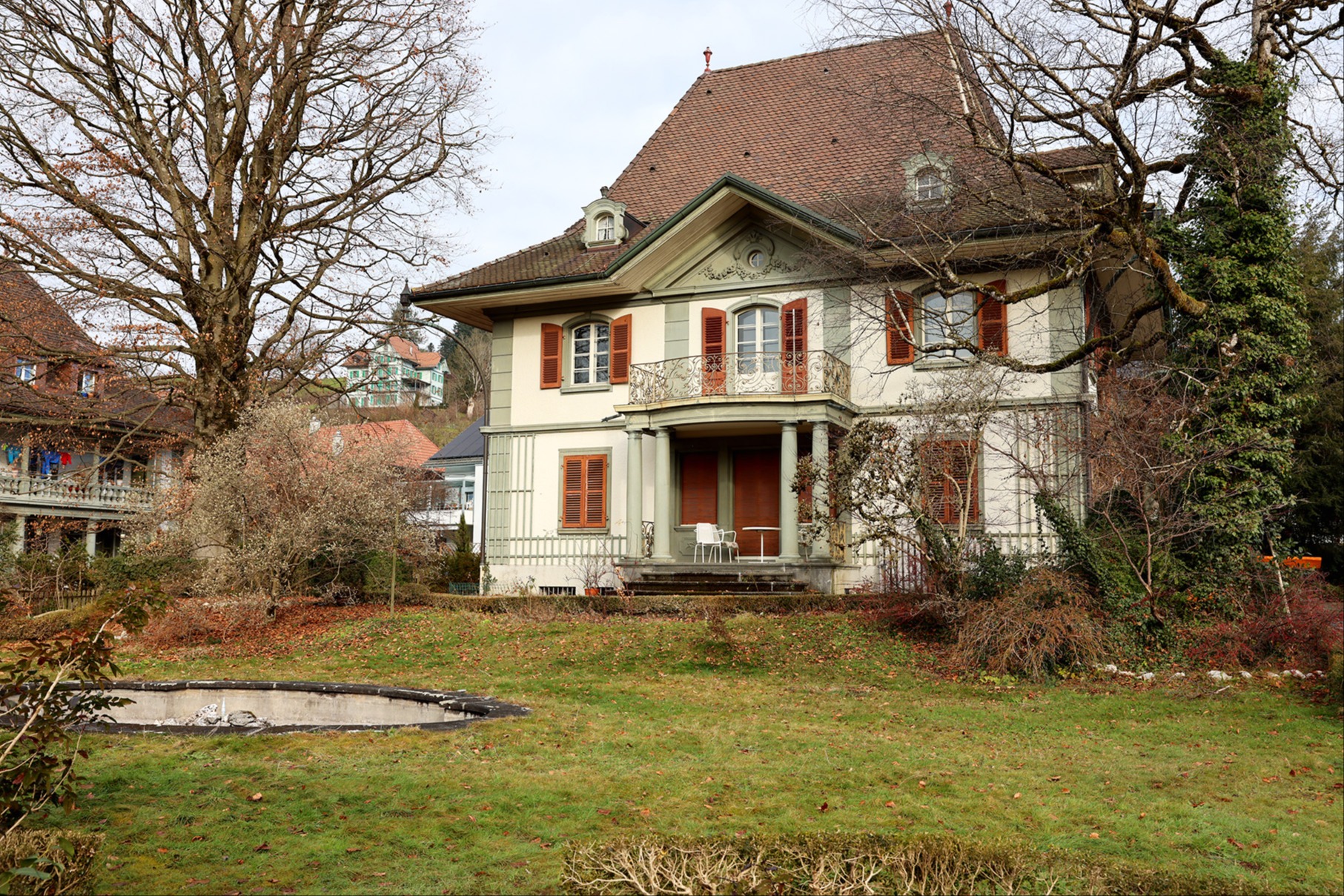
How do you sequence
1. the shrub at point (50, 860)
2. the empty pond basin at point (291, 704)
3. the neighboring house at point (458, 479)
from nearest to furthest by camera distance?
the shrub at point (50, 860), the empty pond basin at point (291, 704), the neighboring house at point (458, 479)

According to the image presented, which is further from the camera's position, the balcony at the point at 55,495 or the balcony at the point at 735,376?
the balcony at the point at 55,495

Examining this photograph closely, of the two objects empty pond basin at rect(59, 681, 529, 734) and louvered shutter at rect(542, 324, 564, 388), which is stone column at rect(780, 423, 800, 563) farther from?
empty pond basin at rect(59, 681, 529, 734)

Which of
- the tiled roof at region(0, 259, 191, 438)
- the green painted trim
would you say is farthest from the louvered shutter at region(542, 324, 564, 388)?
the tiled roof at region(0, 259, 191, 438)

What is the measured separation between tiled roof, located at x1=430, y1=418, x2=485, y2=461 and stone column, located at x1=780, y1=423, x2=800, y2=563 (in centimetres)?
2550

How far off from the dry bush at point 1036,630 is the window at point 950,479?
230 centimetres

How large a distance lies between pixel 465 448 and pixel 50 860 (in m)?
40.0

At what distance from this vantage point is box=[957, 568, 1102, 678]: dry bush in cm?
1150

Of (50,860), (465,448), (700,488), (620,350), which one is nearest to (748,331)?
(620,350)

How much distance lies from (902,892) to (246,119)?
1972cm

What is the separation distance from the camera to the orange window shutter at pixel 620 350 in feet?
70.9

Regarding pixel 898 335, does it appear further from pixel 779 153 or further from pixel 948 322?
pixel 779 153

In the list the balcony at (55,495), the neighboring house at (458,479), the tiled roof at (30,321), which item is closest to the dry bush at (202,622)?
the tiled roof at (30,321)

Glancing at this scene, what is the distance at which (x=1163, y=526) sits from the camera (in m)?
12.8

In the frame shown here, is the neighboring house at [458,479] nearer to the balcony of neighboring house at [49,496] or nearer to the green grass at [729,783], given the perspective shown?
the balcony of neighboring house at [49,496]
